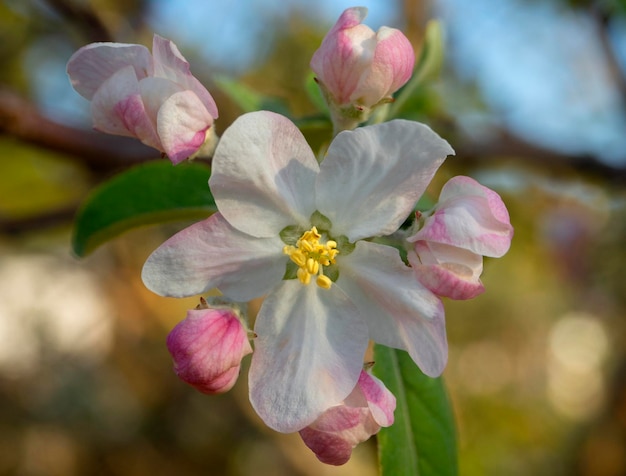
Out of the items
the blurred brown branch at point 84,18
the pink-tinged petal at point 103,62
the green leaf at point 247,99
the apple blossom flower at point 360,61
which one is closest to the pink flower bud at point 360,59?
the apple blossom flower at point 360,61

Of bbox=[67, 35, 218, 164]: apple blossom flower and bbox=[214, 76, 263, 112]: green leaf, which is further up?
bbox=[67, 35, 218, 164]: apple blossom flower

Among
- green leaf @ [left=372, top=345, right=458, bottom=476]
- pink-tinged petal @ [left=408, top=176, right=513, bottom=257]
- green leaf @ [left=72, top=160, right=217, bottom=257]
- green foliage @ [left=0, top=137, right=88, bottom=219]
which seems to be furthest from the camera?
green foliage @ [left=0, top=137, right=88, bottom=219]

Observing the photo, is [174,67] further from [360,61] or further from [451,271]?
[451,271]

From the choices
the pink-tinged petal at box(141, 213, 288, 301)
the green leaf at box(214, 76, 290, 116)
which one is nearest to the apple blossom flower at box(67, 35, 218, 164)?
the pink-tinged petal at box(141, 213, 288, 301)

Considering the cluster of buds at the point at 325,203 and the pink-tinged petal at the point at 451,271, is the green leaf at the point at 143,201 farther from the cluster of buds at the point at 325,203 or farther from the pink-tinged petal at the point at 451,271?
the pink-tinged petal at the point at 451,271

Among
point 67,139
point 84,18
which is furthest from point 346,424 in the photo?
point 84,18

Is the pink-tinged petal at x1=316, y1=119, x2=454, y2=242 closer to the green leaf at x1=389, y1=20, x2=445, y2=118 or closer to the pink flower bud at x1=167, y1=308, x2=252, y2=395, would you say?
the pink flower bud at x1=167, y1=308, x2=252, y2=395

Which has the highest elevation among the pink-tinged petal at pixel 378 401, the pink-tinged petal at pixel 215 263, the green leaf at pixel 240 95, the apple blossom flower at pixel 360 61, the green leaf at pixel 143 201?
the apple blossom flower at pixel 360 61
